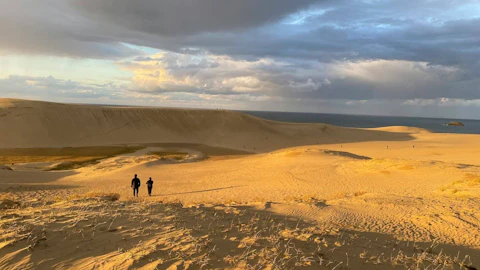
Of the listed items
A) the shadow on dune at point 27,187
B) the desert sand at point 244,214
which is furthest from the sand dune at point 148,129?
the shadow on dune at point 27,187

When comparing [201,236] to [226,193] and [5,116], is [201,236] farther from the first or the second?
[5,116]

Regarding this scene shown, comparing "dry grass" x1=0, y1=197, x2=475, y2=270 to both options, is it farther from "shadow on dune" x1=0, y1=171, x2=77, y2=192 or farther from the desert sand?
"shadow on dune" x1=0, y1=171, x2=77, y2=192

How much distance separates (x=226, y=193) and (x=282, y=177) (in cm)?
532

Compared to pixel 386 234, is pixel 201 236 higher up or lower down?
higher up

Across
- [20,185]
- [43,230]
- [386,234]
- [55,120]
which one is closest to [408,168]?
[386,234]

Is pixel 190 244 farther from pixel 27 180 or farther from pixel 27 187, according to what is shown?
pixel 27 180

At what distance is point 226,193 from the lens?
14766 mm

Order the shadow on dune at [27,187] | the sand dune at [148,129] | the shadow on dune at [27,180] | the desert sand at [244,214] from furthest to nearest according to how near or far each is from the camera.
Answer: the sand dune at [148,129], the shadow on dune at [27,180], the shadow on dune at [27,187], the desert sand at [244,214]

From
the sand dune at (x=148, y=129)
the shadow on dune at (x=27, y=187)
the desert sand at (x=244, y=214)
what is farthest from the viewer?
the sand dune at (x=148, y=129)

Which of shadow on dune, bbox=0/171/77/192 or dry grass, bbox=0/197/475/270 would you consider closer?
dry grass, bbox=0/197/475/270

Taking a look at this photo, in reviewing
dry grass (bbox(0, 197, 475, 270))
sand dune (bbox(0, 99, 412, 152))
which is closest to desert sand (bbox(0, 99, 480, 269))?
dry grass (bbox(0, 197, 475, 270))

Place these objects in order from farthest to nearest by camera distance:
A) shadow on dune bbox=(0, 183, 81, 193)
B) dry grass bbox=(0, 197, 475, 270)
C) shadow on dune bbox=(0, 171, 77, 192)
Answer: shadow on dune bbox=(0, 171, 77, 192) < shadow on dune bbox=(0, 183, 81, 193) < dry grass bbox=(0, 197, 475, 270)

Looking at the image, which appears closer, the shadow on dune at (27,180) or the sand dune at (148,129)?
the shadow on dune at (27,180)

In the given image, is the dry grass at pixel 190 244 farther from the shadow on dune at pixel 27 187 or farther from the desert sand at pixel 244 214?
the shadow on dune at pixel 27 187
